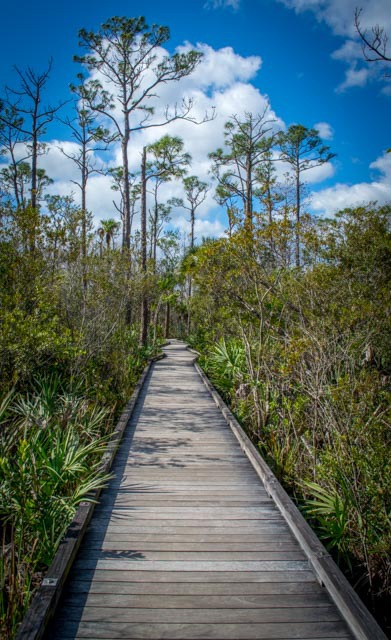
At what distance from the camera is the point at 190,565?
2.86 meters

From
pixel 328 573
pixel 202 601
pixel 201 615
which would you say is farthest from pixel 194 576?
pixel 328 573

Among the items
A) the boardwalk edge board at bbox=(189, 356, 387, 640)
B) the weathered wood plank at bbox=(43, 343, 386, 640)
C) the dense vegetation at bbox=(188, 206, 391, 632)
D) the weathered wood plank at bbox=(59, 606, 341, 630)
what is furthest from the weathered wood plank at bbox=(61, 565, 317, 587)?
the dense vegetation at bbox=(188, 206, 391, 632)

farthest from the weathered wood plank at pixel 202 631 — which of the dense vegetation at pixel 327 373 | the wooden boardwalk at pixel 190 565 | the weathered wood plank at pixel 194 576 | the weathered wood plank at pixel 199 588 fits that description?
the dense vegetation at pixel 327 373

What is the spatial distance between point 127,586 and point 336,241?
7258mm

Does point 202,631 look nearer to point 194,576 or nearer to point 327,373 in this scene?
point 194,576

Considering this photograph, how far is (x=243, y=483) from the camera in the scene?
437 cm

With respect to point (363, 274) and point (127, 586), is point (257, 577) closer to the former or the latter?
point (127, 586)

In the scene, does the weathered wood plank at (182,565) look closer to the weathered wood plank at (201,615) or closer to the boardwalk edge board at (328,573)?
the boardwalk edge board at (328,573)

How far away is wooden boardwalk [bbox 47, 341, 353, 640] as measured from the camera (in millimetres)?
2301

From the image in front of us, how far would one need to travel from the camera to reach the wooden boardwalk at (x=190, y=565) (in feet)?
7.55

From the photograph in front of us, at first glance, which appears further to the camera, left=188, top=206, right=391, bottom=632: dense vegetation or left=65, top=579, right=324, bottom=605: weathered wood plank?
left=188, top=206, right=391, bottom=632: dense vegetation

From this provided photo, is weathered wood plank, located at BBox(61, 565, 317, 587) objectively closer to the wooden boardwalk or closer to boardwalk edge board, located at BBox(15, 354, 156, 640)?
the wooden boardwalk

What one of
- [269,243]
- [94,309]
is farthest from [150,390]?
[269,243]

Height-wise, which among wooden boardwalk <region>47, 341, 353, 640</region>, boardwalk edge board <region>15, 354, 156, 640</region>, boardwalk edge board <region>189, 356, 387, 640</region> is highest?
boardwalk edge board <region>15, 354, 156, 640</region>
